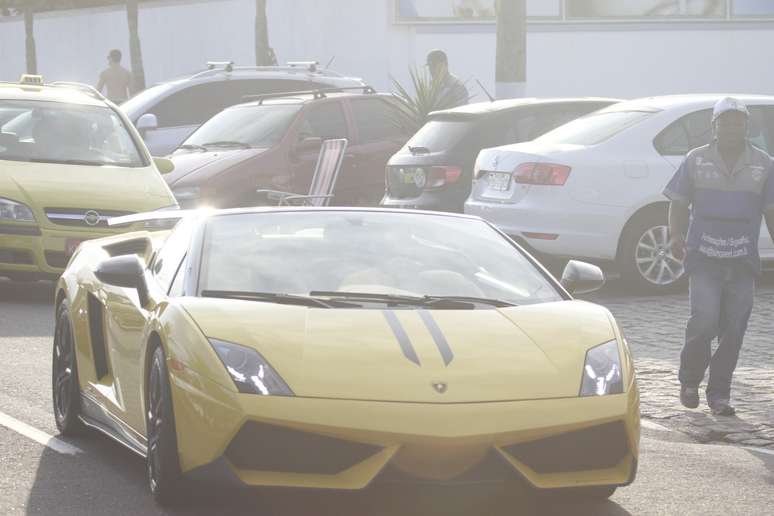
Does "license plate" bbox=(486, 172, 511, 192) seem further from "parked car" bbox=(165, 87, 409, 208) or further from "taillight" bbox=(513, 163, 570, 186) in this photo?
"parked car" bbox=(165, 87, 409, 208)

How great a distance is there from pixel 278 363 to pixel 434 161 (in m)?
10.0

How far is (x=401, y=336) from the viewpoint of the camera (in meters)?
6.58

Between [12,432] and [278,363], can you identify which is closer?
[278,363]

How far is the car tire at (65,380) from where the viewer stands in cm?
834

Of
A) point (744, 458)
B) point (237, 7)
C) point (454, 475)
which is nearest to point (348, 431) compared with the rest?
point (454, 475)

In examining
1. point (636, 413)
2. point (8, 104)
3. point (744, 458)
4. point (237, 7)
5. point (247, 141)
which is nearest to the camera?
point (636, 413)

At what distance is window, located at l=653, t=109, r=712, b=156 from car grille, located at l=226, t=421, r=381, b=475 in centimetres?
919

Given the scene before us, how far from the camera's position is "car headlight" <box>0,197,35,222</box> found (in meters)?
14.3

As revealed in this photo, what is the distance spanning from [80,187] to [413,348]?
28.2 feet

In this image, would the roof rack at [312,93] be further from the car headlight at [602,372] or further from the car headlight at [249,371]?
the car headlight at [249,371]

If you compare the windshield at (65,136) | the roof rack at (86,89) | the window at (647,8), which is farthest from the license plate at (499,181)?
the window at (647,8)

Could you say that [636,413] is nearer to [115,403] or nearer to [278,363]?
[278,363]

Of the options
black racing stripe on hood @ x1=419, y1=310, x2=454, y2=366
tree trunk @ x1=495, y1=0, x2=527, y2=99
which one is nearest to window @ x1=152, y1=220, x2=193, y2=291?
black racing stripe on hood @ x1=419, y1=310, x2=454, y2=366

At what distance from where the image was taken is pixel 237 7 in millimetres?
39656
